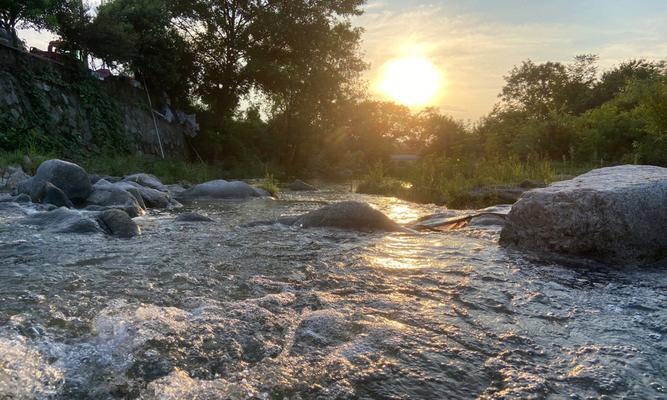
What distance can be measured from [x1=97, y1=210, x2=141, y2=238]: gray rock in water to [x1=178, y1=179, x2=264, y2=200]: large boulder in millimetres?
4929

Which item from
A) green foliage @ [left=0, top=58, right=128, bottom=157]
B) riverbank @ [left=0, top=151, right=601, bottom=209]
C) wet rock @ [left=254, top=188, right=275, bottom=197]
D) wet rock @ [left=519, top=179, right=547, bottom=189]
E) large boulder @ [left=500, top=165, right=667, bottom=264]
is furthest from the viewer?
green foliage @ [left=0, top=58, right=128, bottom=157]

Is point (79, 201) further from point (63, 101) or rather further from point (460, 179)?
point (63, 101)

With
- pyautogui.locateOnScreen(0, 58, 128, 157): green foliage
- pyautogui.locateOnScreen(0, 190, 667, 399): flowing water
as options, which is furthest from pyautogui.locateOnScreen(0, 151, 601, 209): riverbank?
pyautogui.locateOnScreen(0, 190, 667, 399): flowing water

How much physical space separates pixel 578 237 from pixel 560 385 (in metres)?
2.70

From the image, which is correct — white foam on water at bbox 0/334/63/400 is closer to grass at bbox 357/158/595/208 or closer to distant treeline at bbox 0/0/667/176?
grass at bbox 357/158/595/208

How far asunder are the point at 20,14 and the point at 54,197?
349 inches

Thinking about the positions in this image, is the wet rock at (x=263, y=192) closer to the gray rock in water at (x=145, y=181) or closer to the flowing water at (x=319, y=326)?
the gray rock in water at (x=145, y=181)

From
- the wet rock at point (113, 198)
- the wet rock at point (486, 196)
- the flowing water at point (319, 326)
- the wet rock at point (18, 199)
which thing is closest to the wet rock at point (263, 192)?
the wet rock at point (113, 198)

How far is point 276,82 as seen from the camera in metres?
21.3

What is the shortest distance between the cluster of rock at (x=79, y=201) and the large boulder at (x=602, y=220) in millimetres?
4056

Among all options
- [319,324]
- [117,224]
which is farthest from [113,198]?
[319,324]

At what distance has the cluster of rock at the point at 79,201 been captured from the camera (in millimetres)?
4758

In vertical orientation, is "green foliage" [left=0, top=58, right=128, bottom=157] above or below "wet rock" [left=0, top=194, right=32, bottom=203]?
above

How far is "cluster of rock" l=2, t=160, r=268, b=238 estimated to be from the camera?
4.76 meters
